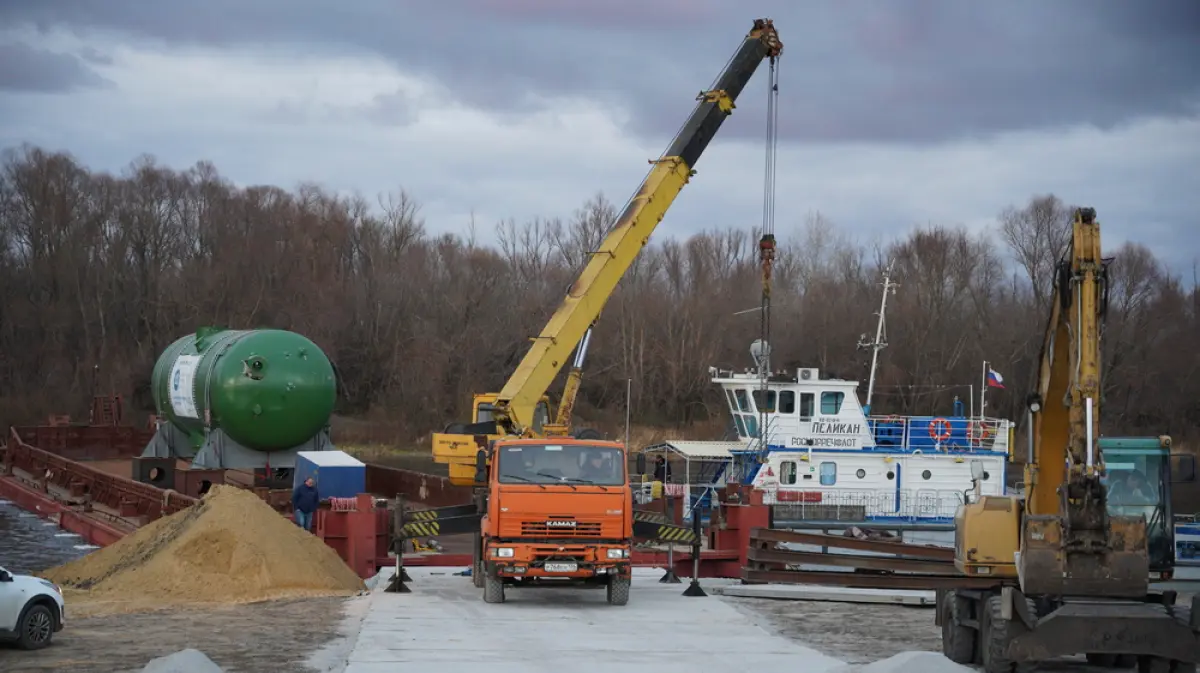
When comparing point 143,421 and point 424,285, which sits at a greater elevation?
point 424,285

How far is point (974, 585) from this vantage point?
13.5 metres

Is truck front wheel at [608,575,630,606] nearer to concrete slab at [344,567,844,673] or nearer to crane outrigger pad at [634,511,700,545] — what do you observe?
concrete slab at [344,567,844,673]

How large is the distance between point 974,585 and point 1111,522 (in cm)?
152

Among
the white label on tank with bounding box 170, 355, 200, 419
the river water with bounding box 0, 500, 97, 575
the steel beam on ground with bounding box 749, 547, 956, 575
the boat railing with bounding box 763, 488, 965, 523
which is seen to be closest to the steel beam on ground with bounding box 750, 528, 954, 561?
the steel beam on ground with bounding box 749, 547, 956, 575

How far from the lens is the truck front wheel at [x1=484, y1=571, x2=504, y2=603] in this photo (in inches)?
744

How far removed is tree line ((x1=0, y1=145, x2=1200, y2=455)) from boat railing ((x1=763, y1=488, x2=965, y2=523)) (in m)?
31.7

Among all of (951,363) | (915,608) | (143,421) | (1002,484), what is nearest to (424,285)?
(143,421)

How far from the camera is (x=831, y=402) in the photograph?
3469 cm

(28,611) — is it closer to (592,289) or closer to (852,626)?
(852,626)

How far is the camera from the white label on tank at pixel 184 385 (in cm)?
3425

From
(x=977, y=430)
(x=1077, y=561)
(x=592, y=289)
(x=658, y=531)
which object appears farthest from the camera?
(x=977, y=430)

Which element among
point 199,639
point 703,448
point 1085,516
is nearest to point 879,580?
point 1085,516

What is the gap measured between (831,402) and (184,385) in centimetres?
1654

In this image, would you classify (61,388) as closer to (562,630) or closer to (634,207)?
(634,207)
